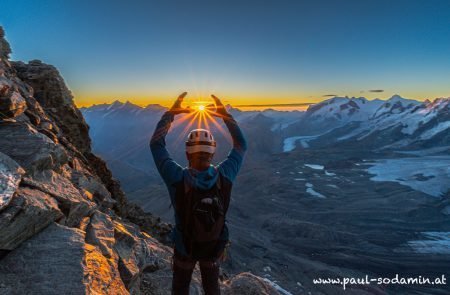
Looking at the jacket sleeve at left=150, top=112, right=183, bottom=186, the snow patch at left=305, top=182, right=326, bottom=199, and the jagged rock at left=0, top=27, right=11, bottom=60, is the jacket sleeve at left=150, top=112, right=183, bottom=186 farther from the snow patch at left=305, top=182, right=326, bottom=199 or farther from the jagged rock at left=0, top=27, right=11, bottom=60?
the snow patch at left=305, top=182, right=326, bottom=199

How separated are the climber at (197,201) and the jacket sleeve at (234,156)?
0.01 metres

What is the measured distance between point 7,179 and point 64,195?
2327 mm

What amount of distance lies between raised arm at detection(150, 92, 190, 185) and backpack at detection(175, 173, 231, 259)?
20 centimetres

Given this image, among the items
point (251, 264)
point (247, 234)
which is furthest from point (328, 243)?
point (251, 264)

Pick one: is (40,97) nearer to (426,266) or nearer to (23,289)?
(23,289)

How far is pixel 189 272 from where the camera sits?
16.9 feet

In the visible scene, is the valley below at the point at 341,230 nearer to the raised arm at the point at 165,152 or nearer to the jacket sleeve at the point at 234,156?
the jacket sleeve at the point at 234,156

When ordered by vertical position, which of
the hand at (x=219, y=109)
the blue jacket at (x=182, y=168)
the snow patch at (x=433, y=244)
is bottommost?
the snow patch at (x=433, y=244)

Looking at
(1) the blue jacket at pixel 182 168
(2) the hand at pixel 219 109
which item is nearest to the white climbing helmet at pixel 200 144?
(1) the blue jacket at pixel 182 168

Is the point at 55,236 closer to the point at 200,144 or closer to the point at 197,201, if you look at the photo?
the point at 197,201

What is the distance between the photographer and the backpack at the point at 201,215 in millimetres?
4445

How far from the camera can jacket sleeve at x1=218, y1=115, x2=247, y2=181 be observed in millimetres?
4949

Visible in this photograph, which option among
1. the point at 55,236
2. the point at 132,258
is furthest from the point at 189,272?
the point at 132,258

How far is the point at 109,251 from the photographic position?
747 centimetres
